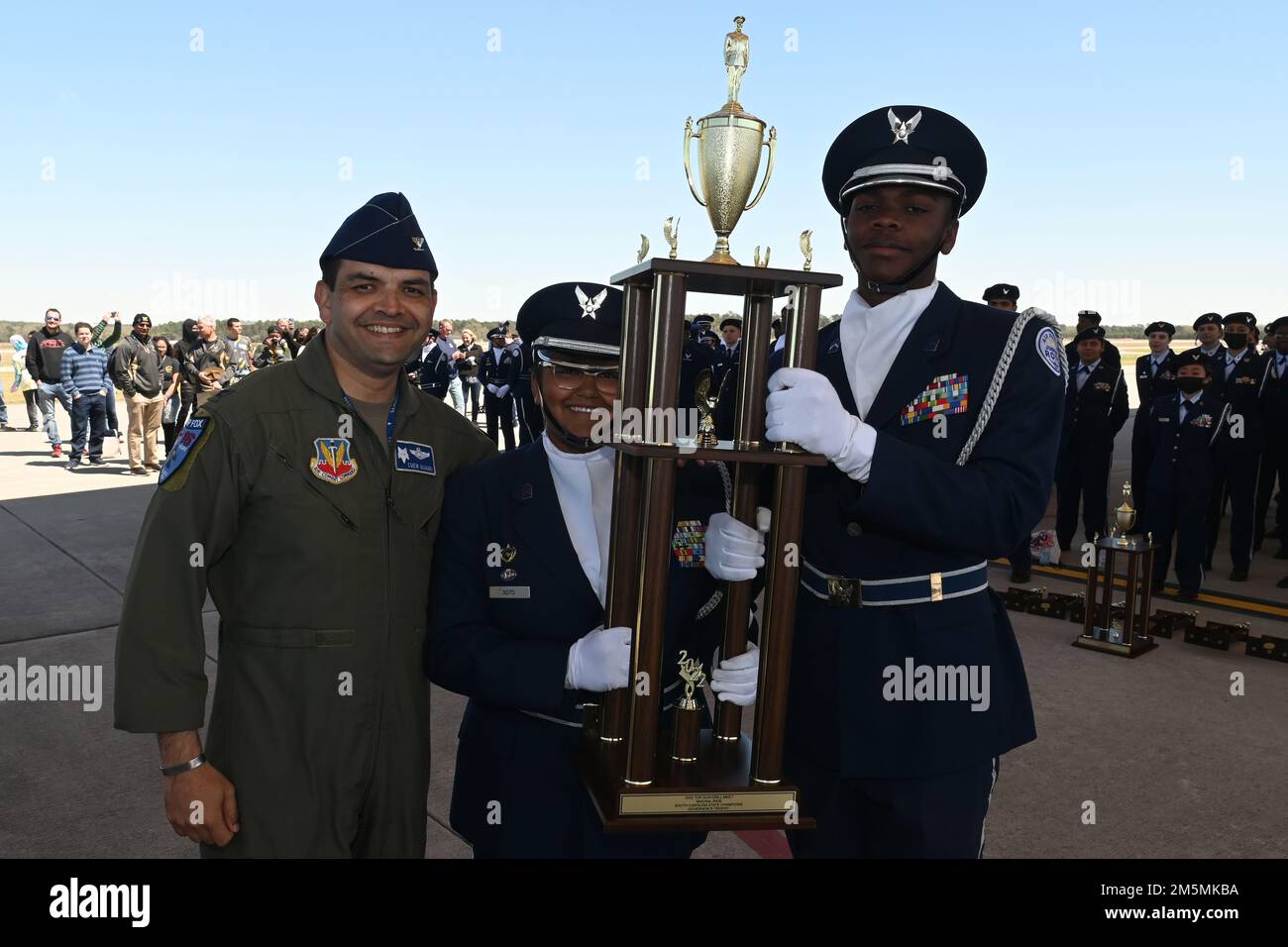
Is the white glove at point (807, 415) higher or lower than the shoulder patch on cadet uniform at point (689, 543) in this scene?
higher

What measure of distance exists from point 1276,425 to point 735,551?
9970 mm

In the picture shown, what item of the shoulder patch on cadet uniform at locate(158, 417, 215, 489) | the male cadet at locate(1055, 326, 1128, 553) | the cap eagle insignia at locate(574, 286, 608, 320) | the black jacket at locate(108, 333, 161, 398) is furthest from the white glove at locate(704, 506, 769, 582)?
the black jacket at locate(108, 333, 161, 398)

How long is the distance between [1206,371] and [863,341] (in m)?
6.92

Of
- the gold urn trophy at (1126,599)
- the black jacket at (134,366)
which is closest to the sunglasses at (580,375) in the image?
the gold urn trophy at (1126,599)

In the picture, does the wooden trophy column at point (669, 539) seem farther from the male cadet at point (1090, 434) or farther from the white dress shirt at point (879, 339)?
the male cadet at point (1090, 434)

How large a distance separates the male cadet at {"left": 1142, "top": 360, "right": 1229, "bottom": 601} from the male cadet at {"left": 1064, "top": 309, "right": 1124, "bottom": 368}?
106cm

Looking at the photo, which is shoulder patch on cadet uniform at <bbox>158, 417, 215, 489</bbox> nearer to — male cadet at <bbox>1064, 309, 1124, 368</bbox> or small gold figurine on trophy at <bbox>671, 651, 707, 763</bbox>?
small gold figurine on trophy at <bbox>671, 651, 707, 763</bbox>

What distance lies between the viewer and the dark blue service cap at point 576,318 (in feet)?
7.16

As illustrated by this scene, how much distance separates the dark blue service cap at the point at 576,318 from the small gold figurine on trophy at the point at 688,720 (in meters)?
0.75

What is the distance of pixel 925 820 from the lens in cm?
199

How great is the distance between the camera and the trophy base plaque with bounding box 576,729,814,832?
5.72 ft

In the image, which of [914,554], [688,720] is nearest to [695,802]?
[688,720]
